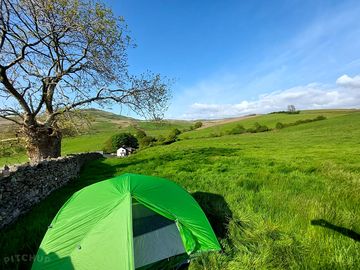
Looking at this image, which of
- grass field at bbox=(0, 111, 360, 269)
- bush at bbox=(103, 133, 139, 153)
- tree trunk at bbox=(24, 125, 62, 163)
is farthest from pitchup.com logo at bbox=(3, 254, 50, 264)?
bush at bbox=(103, 133, 139, 153)

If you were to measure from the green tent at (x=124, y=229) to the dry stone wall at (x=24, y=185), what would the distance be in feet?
9.30

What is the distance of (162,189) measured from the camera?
6.42 m

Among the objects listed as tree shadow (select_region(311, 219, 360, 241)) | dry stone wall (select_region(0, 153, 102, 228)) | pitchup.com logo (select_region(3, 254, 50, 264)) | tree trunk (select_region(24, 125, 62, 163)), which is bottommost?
tree shadow (select_region(311, 219, 360, 241))

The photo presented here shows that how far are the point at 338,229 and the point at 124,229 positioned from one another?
13.7ft

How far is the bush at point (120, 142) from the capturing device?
57562mm

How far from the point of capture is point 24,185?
928cm

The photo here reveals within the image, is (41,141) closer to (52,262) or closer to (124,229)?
(52,262)

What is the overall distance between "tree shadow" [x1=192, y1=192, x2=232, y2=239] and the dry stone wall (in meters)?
5.42

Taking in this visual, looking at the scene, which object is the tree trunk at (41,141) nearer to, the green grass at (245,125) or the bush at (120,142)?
the bush at (120,142)

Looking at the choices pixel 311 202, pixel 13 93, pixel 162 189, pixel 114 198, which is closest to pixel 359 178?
pixel 311 202

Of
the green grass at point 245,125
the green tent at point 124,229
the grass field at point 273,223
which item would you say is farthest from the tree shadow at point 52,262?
the green grass at point 245,125

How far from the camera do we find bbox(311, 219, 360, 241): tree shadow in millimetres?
5418

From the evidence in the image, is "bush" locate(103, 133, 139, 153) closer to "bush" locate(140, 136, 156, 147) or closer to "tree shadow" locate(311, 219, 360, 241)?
"bush" locate(140, 136, 156, 147)

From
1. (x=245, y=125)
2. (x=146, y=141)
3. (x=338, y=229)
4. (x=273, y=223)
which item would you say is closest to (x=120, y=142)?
(x=146, y=141)
